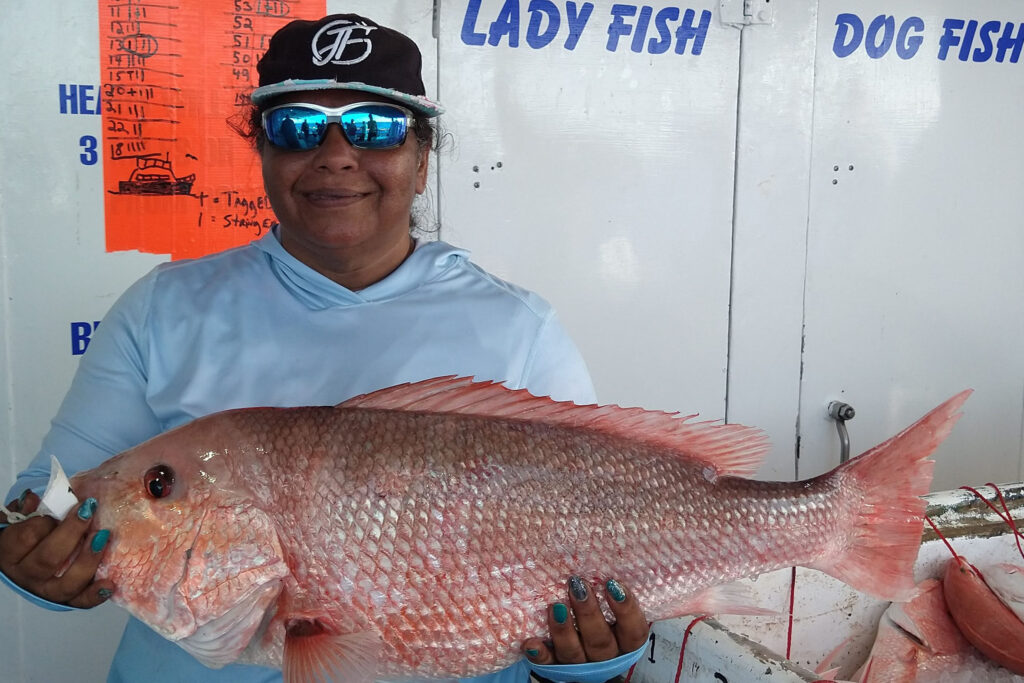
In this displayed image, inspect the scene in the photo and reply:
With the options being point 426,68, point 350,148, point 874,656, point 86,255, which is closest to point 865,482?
point 350,148

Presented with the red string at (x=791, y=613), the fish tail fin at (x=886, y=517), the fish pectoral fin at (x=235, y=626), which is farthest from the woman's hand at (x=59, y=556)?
the red string at (x=791, y=613)

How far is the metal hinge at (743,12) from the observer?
3.46 m

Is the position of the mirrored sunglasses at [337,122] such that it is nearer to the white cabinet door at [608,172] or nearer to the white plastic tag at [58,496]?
the white plastic tag at [58,496]

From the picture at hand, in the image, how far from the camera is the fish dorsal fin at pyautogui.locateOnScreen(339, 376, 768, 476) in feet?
5.08

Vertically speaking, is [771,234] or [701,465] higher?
[771,234]

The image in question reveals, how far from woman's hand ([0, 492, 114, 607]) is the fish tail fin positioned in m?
1.25

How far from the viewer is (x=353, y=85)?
1.62m

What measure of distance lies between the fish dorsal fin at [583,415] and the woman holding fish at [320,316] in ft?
0.56

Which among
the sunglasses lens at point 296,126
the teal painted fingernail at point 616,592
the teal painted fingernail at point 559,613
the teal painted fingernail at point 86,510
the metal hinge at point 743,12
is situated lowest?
the teal painted fingernail at point 559,613

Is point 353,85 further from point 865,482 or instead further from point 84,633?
point 84,633

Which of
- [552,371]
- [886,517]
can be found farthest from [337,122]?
[886,517]

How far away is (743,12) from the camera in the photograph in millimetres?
3479

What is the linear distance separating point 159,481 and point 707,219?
267 cm

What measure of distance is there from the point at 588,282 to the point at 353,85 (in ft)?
6.35
